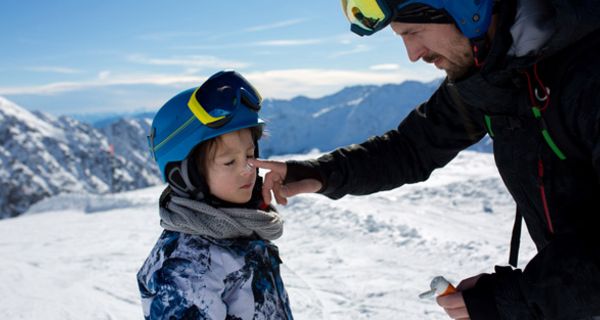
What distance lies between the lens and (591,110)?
1.71 meters

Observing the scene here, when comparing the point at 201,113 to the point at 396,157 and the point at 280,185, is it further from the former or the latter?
the point at 396,157

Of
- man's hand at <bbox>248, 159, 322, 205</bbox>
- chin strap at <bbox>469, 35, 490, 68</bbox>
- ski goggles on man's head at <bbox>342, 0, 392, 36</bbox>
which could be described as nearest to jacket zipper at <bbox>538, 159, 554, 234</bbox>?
chin strap at <bbox>469, 35, 490, 68</bbox>

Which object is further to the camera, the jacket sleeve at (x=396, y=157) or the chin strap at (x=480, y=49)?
the jacket sleeve at (x=396, y=157)

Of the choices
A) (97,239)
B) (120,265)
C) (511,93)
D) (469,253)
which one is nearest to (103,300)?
(120,265)

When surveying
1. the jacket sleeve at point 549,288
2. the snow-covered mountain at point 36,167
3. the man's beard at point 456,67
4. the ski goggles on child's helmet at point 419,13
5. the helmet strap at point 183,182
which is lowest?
the snow-covered mountain at point 36,167

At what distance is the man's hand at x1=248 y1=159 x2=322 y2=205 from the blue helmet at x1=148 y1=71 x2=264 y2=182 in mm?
297

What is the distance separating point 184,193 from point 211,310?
2.31ft

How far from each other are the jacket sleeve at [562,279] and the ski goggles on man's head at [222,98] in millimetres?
1513

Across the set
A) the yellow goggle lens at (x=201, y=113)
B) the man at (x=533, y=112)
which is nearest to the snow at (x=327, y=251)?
the man at (x=533, y=112)

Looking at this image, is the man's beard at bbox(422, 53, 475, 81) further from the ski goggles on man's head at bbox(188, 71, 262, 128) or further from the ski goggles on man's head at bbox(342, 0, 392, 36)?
the ski goggles on man's head at bbox(188, 71, 262, 128)

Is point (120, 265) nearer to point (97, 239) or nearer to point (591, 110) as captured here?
point (97, 239)

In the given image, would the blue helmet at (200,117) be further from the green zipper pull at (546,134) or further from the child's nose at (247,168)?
the green zipper pull at (546,134)

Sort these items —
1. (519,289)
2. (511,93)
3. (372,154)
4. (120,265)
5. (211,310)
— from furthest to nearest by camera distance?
1. (120,265)
2. (372,154)
3. (211,310)
4. (511,93)
5. (519,289)

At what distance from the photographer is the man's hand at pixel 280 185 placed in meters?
2.96
